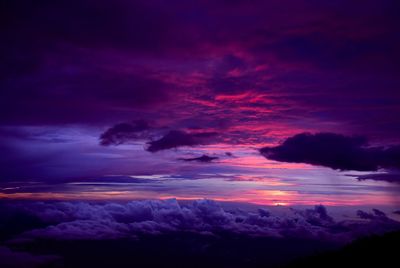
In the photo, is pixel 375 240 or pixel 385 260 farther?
pixel 375 240

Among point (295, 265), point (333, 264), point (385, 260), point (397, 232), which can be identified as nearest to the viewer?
point (385, 260)

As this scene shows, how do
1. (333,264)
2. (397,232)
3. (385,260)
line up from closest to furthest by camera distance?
(385,260)
(333,264)
(397,232)

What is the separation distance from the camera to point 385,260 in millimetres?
137250

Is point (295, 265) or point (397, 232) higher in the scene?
point (397, 232)

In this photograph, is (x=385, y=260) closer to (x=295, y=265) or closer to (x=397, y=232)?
(x=295, y=265)

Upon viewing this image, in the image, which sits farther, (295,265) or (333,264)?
(295,265)

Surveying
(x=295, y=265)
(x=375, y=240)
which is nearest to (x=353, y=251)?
(x=375, y=240)

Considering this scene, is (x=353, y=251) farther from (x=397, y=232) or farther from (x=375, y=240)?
(x=397, y=232)

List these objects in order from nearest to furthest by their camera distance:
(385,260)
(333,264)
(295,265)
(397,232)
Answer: (385,260) < (333,264) < (295,265) < (397,232)

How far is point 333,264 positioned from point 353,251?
21802 mm

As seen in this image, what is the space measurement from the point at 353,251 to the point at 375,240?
15.0 meters

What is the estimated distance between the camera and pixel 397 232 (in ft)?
618

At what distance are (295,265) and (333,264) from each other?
59.5ft

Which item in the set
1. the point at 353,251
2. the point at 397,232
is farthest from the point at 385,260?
the point at 397,232
